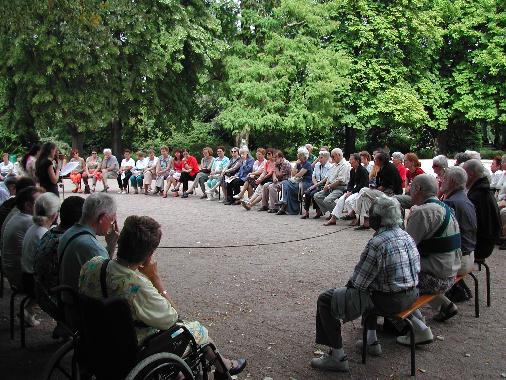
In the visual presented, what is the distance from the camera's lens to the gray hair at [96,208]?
4125mm

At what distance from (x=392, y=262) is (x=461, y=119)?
28.5 metres

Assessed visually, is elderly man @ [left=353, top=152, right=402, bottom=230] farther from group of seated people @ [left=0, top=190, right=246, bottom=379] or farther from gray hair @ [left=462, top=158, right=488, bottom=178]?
group of seated people @ [left=0, top=190, right=246, bottom=379]

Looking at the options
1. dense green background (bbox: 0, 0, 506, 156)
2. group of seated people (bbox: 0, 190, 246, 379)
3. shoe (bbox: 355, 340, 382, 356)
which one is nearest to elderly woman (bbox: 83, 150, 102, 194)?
dense green background (bbox: 0, 0, 506, 156)

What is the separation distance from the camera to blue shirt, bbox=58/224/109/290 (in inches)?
159

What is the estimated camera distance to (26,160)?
10.4 m

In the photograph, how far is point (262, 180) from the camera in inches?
544

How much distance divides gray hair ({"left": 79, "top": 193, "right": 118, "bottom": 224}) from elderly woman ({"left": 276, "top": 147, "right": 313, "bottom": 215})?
877cm

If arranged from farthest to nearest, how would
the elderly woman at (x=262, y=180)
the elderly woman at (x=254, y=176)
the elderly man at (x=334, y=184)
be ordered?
the elderly woman at (x=254, y=176)
the elderly woman at (x=262, y=180)
the elderly man at (x=334, y=184)

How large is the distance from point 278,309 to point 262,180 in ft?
26.6

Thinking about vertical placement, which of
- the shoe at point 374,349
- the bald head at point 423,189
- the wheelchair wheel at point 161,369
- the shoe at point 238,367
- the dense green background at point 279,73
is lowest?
the shoe at point 374,349

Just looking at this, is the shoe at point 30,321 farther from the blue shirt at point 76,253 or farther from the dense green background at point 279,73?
the dense green background at point 279,73

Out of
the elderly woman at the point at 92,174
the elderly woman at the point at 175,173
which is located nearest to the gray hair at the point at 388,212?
the elderly woman at the point at 175,173

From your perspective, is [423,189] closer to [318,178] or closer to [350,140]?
[318,178]

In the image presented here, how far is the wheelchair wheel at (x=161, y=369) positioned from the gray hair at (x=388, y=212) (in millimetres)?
1913
